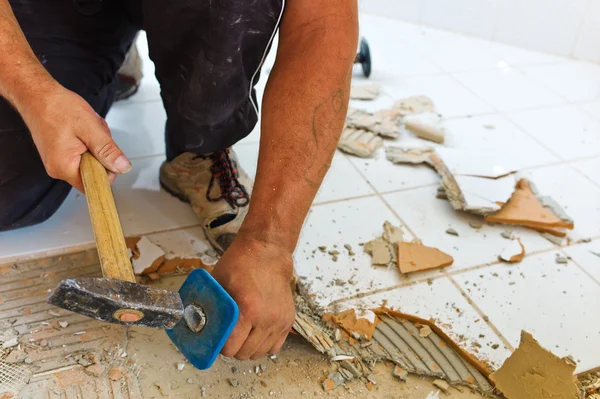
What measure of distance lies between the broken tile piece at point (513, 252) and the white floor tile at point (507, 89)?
843 mm

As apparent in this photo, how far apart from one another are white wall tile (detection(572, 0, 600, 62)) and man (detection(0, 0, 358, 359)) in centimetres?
182

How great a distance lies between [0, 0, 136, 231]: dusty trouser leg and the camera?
4.13 ft

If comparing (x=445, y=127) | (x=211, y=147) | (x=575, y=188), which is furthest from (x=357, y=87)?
(x=211, y=147)

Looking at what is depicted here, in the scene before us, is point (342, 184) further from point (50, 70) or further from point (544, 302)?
point (50, 70)

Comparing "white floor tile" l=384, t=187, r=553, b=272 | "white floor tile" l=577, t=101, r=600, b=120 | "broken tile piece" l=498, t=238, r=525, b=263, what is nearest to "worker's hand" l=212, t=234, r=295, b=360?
"white floor tile" l=384, t=187, r=553, b=272

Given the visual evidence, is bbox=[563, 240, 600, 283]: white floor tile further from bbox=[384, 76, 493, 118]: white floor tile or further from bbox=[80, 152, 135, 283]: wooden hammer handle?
bbox=[80, 152, 135, 283]: wooden hammer handle

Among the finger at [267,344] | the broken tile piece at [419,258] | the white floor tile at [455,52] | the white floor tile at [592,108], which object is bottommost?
the broken tile piece at [419,258]

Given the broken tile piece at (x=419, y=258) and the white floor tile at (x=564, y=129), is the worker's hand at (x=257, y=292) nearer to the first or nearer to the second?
the broken tile piece at (x=419, y=258)

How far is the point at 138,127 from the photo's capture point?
1.85 meters

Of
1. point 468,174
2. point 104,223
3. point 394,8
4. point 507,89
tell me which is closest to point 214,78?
point 104,223

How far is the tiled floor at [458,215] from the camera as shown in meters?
1.25

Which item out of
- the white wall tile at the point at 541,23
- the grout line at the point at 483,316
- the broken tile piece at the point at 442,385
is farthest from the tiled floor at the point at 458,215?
the white wall tile at the point at 541,23

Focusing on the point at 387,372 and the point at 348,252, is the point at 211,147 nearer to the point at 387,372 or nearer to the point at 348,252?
the point at 348,252

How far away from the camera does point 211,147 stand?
129cm
